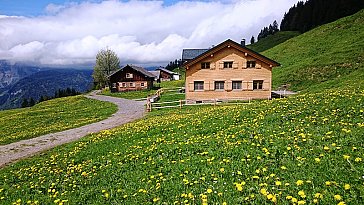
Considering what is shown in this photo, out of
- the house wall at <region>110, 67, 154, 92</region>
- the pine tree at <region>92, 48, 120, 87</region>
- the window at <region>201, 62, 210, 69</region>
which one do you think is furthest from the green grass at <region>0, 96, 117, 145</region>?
the pine tree at <region>92, 48, 120, 87</region>

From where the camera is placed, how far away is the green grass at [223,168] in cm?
620

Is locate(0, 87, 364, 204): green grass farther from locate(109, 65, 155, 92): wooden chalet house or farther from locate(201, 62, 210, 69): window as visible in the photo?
locate(109, 65, 155, 92): wooden chalet house

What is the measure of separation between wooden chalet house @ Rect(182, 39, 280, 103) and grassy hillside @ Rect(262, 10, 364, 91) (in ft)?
25.0

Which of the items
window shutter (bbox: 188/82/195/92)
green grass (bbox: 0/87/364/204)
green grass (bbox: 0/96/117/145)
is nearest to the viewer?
green grass (bbox: 0/87/364/204)

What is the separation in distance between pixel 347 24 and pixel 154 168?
294 ft

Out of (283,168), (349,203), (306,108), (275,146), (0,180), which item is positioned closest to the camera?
(349,203)

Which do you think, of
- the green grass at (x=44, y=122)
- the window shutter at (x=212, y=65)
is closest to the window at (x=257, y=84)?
the window shutter at (x=212, y=65)

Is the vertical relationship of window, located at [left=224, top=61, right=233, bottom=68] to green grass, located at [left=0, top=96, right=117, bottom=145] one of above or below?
above

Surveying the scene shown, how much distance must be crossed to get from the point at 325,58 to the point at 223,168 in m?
58.5

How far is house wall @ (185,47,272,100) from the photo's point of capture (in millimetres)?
40219

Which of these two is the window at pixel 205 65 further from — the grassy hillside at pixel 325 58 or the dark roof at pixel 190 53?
the dark roof at pixel 190 53

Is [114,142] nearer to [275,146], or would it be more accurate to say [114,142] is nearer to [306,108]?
[275,146]

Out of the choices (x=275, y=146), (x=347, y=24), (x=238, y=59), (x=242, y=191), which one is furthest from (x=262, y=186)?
(x=347, y=24)

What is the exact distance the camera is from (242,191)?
6391 mm
